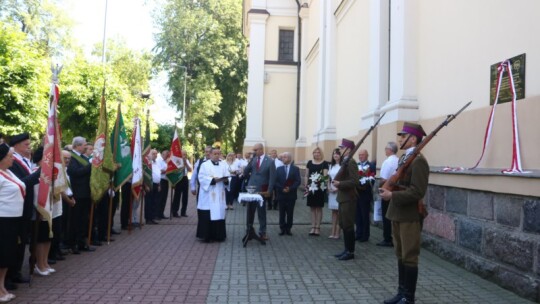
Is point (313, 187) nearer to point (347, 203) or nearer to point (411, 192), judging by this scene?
point (347, 203)

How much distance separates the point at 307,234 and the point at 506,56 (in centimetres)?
559

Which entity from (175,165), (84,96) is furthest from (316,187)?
(84,96)

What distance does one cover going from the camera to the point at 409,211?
527 centimetres

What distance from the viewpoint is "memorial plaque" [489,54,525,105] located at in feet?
20.3

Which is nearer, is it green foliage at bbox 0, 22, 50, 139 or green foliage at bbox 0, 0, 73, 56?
green foliage at bbox 0, 22, 50, 139

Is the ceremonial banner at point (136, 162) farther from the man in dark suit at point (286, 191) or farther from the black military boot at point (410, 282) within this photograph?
the black military boot at point (410, 282)

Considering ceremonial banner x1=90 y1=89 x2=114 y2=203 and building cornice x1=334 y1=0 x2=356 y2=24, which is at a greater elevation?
building cornice x1=334 y1=0 x2=356 y2=24

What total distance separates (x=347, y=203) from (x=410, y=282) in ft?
8.72

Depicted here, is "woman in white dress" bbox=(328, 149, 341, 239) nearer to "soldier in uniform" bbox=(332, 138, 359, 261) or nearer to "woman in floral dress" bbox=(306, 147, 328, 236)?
"woman in floral dress" bbox=(306, 147, 328, 236)

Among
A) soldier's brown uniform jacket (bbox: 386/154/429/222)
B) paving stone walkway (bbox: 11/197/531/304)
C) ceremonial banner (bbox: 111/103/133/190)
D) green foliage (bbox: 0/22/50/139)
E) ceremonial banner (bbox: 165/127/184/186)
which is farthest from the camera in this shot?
green foliage (bbox: 0/22/50/139)

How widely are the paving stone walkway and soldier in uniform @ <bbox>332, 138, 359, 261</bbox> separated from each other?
259 millimetres

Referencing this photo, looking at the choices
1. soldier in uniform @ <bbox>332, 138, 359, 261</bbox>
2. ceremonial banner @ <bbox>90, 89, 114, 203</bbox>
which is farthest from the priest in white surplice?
soldier in uniform @ <bbox>332, 138, 359, 261</bbox>

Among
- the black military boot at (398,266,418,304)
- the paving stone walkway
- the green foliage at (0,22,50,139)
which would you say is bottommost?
the paving stone walkway

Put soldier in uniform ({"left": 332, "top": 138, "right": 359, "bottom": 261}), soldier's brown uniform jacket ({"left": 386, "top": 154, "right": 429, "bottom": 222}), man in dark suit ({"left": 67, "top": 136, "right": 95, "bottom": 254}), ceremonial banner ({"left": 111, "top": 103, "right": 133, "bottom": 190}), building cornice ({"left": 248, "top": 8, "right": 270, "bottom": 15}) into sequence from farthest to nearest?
building cornice ({"left": 248, "top": 8, "right": 270, "bottom": 15}) < ceremonial banner ({"left": 111, "top": 103, "right": 133, "bottom": 190}) < man in dark suit ({"left": 67, "top": 136, "right": 95, "bottom": 254}) < soldier in uniform ({"left": 332, "top": 138, "right": 359, "bottom": 261}) < soldier's brown uniform jacket ({"left": 386, "top": 154, "right": 429, "bottom": 222})
